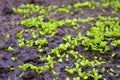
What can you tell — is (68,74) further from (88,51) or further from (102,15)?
(102,15)

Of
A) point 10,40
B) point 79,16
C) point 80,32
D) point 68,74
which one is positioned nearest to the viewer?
point 68,74

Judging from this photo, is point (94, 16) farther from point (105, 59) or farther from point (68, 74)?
point (68, 74)

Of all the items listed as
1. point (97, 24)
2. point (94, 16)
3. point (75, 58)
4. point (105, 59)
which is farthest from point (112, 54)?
point (94, 16)

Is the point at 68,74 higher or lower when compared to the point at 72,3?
lower

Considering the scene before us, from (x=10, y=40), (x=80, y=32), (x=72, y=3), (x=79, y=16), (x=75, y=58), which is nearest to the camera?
(x=75, y=58)

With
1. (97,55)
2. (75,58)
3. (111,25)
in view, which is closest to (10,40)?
(75,58)

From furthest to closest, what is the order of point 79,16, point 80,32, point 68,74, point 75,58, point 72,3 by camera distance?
point 72,3 < point 79,16 < point 80,32 < point 75,58 < point 68,74

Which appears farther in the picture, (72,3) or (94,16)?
(72,3)

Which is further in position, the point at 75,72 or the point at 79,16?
the point at 79,16

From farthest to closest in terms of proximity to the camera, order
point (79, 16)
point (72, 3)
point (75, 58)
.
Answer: point (72, 3) < point (79, 16) < point (75, 58)
